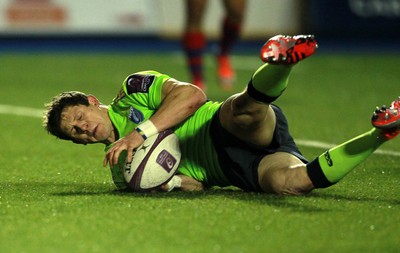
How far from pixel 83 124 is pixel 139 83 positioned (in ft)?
1.08

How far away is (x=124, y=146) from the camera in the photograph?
4.12m

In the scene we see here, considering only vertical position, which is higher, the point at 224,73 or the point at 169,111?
the point at 169,111

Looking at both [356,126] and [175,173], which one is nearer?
[175,173]

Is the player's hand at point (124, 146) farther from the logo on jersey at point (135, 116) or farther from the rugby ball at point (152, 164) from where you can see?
the logo on jersey at point (135, 116)

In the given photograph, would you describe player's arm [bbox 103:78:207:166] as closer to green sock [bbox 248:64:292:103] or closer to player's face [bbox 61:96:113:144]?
player's face [bbox 61:96:113:144]

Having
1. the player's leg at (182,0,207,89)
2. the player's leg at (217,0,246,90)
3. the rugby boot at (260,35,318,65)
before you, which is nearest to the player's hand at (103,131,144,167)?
the rugby boot at (260,35,318,65)

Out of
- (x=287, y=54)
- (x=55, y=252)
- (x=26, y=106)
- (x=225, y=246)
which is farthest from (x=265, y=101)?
(x=26, y=106)

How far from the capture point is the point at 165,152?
4.22m

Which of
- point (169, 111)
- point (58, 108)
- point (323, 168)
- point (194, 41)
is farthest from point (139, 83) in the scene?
point (194, 41)

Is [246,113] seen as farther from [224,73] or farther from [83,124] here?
[224,73]

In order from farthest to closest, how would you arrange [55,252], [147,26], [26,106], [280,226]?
[147,26], [26,106], [280,226], [55,252]

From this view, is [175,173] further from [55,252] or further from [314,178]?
[55,252]

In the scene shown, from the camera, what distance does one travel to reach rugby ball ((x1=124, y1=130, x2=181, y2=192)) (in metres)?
4.18

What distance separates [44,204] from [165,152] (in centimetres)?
56
